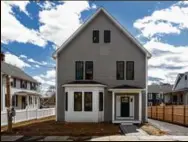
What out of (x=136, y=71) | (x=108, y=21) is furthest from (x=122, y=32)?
(x=136, y=71)

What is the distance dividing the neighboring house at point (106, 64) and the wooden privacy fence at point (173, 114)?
2563 mm

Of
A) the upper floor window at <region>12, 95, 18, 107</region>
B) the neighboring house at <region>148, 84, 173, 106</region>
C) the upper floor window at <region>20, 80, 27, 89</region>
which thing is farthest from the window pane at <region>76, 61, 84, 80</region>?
the neighboring house at <region>148, 84, 173, 106</region>

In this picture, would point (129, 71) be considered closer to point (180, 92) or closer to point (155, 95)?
point (180, 92)

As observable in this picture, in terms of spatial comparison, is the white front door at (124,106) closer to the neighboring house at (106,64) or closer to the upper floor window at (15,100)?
the neighboring house at (106,64)

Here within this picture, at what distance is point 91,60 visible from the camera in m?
29.0

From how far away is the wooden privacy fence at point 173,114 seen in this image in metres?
26.1

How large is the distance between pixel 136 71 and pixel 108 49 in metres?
2.96

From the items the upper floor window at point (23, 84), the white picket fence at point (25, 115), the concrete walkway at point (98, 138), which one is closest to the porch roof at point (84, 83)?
the white picket fence at point (25, 115)

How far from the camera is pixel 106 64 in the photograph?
29.0 metres

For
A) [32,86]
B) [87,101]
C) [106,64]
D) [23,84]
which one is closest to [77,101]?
[87,101]

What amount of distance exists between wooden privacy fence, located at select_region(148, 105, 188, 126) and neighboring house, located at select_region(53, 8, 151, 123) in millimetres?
2563

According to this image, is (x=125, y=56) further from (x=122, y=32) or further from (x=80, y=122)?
(x=80, y=122)

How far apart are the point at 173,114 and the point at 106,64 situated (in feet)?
23.4

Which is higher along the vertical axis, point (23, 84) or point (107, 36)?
point (107, 36)
